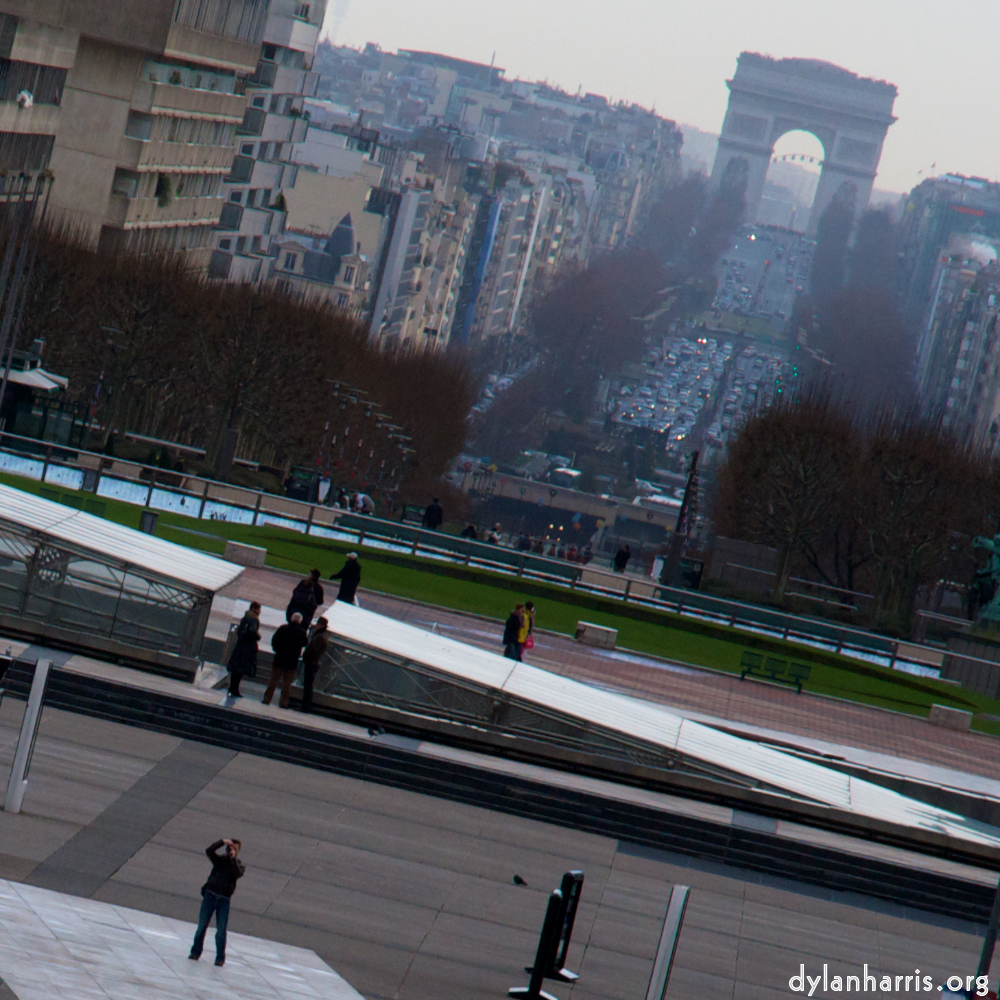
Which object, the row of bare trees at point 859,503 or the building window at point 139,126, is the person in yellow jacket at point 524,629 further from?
the building window at point 139,126

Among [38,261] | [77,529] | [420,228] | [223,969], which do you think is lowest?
[223,969]

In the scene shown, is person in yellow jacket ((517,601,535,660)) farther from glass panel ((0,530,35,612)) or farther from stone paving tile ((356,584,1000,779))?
glass panel ((0,530,35,612))

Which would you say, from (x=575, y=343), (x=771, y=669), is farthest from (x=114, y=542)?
(x=575, y=343)

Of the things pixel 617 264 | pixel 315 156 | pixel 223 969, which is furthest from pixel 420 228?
pixel 223 969

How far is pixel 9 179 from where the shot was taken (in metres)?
53.0

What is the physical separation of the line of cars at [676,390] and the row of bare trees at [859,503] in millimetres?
67280

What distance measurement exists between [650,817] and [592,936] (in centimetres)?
301

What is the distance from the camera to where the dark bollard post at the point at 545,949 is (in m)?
11.1

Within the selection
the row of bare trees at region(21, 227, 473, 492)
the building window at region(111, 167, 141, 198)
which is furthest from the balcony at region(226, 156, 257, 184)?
the row of bare trees at region(21, 227, 473, 492)

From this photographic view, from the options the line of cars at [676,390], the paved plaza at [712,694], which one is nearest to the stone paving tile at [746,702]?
the paved plaza at [712,694]

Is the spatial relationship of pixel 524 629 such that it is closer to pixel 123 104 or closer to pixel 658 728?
pixel 658 728

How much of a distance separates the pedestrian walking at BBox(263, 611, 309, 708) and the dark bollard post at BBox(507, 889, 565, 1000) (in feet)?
20.7

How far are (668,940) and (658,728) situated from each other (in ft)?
24.4

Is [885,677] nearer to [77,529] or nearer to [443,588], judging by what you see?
[443,588]
